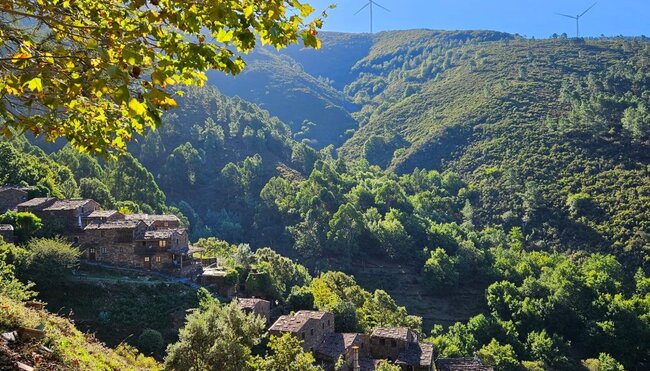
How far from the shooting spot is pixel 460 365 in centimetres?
3594

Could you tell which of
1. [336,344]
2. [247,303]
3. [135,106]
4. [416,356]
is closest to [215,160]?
[247,303]

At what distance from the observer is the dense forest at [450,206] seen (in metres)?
47.6

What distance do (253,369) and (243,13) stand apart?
A: 15.3m

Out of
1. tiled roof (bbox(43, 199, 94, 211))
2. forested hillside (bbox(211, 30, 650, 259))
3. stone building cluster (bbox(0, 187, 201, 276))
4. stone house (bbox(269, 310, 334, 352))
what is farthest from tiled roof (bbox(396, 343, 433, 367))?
forested hillside (bbox(211, 30, 650, 259))

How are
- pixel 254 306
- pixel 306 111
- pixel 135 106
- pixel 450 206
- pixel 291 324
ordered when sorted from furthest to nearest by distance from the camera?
1. pixel 306 111
2. pixel 450 206
3. pixel 254 306
4. pixel 291 324
5. pixel 135 106

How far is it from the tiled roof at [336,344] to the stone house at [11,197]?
24715 millimetres

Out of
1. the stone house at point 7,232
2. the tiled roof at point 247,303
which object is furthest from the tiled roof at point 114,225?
the tiled roof at point 247,303

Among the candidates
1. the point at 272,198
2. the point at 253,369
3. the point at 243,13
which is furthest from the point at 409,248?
the point at 243,13

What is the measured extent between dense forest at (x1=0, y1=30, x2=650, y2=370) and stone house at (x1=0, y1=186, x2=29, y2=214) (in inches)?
85.6

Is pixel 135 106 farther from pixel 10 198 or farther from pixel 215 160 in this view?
pixel 215 160

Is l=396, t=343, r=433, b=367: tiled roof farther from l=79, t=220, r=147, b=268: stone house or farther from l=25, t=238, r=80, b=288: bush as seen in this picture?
l=25, t=238, r=80, b=288: bush

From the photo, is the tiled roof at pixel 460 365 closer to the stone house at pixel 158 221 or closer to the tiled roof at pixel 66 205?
the stone house at pixel 158 221

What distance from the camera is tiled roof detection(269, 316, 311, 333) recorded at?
2973cm

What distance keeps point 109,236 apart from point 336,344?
17.4 meters
